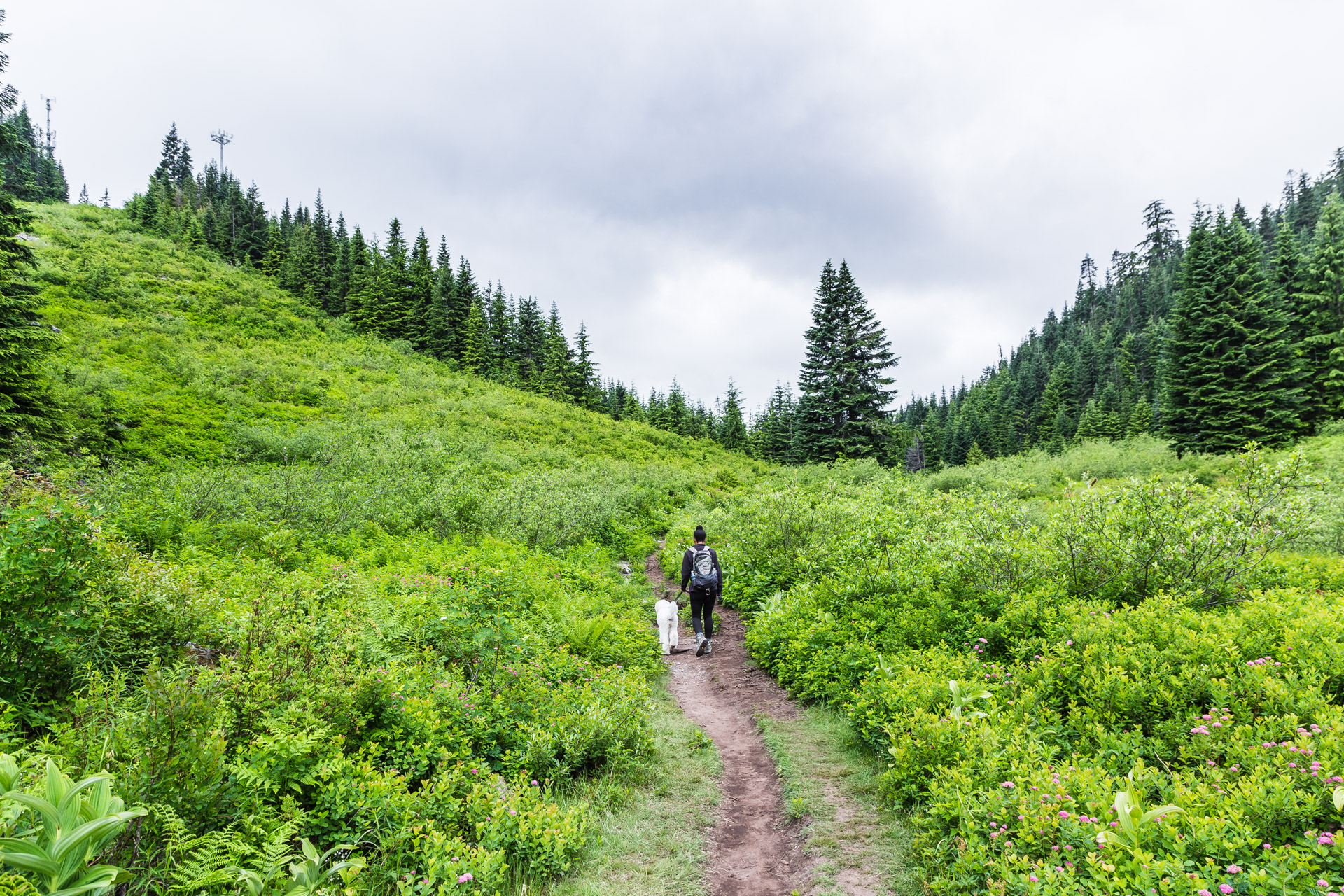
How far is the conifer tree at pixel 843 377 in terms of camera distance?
31016 millimetres

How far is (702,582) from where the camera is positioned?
10172 millimetres

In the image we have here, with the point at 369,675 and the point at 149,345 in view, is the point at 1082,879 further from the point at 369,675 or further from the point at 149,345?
the point at 149,345

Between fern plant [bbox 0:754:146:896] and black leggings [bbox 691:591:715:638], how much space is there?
8391 mm

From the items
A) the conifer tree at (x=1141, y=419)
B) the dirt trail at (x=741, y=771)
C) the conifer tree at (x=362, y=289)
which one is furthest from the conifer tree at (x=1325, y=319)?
the conifer tree at (x=362, y=289)

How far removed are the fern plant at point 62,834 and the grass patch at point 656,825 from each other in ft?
8.86

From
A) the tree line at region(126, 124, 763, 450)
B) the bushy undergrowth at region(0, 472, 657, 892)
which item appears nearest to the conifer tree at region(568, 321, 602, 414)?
the tree line at region(126, 124, 763, 450)

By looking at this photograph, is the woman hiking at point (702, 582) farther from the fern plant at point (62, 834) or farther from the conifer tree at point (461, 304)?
the conifer tree at point (461, 304)

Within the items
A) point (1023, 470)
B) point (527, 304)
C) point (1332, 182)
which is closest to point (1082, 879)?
point (1023, 470)

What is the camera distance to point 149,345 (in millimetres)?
24703

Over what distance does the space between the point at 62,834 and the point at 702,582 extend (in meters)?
8.53

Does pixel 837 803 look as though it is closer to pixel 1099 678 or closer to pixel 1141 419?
pixel 1099 678

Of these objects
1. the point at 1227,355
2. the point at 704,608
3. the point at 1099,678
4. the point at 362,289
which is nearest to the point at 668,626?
the point at 704,608

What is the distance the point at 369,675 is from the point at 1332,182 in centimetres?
15146

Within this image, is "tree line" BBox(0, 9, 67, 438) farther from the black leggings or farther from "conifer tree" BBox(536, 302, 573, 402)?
"conifer tree" BBox(536, 302, 573, 402)
